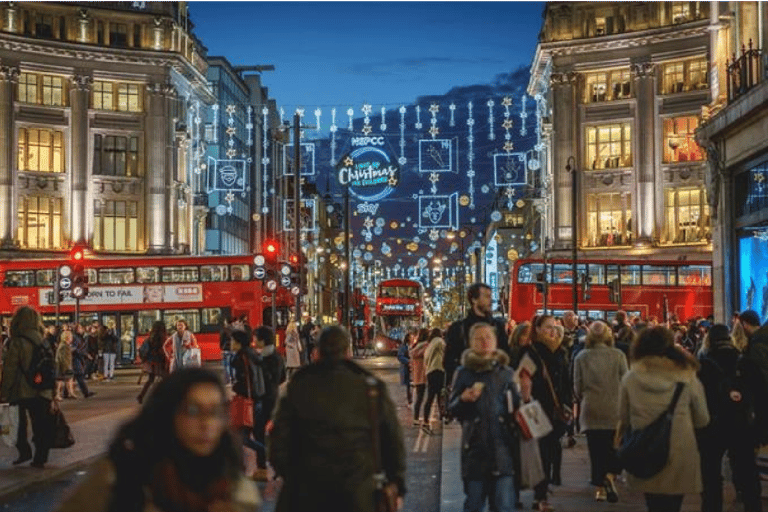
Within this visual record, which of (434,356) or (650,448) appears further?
(434,356)

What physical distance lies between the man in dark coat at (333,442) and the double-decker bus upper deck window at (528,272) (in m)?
38.6

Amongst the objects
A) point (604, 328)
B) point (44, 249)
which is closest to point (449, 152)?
point (44, 249)

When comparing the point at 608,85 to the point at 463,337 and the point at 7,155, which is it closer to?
the point at 7,155

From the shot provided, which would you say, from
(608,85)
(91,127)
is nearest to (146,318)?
(91,127)

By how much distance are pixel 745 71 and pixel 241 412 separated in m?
15.2

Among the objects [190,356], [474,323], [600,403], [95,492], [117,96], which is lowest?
[190,356]

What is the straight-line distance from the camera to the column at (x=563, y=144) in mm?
60531

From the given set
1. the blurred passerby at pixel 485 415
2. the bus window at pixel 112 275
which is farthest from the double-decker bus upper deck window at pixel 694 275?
the blurred passerby at pixel 485 415

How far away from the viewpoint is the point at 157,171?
62.9 metres

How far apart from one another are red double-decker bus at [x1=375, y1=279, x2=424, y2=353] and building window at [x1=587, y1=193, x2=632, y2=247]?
893 cm

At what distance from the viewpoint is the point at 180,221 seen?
64875 millimetres

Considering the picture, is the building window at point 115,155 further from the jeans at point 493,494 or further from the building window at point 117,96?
the jeans at point 493,494

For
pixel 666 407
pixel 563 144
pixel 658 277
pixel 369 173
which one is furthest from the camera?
pixel 563 144

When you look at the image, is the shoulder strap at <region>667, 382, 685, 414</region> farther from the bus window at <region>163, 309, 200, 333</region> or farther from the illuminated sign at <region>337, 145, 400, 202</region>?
the bus window at <region>163, 309, 200, 333</region>
